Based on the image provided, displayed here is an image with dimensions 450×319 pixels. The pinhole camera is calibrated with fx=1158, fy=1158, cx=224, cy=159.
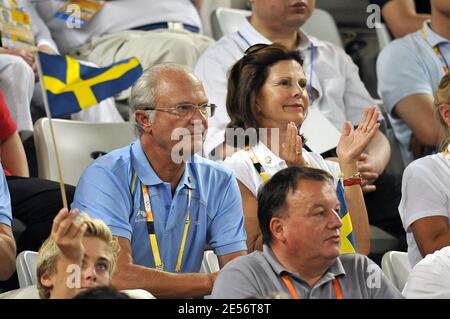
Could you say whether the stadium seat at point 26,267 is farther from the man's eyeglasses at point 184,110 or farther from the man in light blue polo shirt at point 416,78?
the man in light blue polo shirt at point 416,78

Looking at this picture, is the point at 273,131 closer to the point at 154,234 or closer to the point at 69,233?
the point at 154,234

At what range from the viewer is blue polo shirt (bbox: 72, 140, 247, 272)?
3766mm

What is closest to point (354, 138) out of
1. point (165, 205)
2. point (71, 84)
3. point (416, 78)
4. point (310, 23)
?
point (165, 205)

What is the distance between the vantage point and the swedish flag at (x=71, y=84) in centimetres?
402

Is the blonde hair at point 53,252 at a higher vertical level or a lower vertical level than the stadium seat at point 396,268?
higher

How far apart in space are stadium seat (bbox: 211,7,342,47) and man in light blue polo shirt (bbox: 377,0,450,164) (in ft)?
2.95

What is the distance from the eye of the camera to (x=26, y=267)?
369 cm

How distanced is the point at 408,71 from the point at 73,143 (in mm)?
1689

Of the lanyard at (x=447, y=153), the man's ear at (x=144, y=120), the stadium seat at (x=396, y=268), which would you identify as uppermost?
the man's ear at (x=144, y=120)

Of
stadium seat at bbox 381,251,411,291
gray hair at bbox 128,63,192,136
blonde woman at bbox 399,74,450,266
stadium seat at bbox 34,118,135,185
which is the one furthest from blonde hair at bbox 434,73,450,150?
stadium seat at bbox 34,118,135,185

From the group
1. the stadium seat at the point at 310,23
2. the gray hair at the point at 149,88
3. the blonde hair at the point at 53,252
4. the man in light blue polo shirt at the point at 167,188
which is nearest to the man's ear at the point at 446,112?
the man in light blue polo shirt at the point at 167,188

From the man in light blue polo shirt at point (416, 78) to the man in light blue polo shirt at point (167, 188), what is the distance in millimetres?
1651

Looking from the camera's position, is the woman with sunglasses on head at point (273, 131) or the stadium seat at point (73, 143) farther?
the stadium seat at point (73, 143)

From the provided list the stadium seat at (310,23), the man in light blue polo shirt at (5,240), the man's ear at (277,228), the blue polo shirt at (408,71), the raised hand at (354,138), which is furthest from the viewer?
the stadium seat at (310,23)
